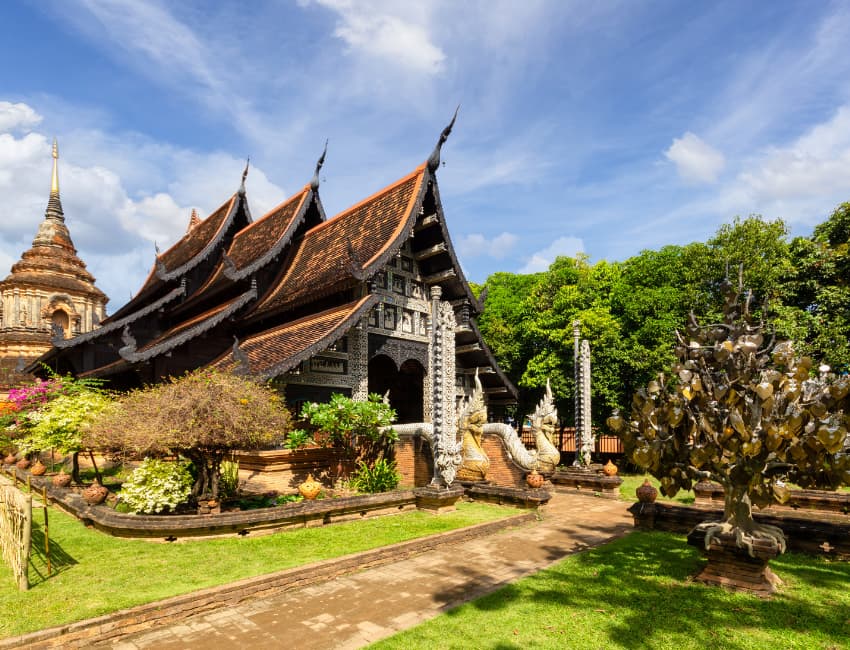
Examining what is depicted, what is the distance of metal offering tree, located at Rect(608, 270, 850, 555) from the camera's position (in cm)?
579

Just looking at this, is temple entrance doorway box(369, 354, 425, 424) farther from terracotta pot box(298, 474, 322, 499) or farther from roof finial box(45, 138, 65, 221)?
roof finial box(45, 138, 65, 221)

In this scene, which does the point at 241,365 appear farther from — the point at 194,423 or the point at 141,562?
the point at 141,562

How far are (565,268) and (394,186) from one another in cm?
1217

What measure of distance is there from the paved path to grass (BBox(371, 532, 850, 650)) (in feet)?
1.23

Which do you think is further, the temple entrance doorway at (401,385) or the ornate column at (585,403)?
the temple entrance doorway at (401,385)

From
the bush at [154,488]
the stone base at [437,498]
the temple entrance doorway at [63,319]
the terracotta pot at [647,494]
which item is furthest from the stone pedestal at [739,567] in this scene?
the temple entrance doorway at [63,319]

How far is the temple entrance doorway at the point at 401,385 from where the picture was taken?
65.2 feet

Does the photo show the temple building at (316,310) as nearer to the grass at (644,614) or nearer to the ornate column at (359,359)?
the ornate column at (359,359)

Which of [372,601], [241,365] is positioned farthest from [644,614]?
[241,365]

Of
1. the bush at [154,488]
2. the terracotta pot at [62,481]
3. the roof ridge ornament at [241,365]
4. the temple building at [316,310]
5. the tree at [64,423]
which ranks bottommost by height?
the terracotta pot at [62,481]

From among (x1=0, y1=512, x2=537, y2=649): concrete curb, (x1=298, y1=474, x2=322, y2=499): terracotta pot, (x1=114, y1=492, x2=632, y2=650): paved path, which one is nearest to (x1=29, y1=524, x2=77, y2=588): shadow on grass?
(x1=0, y1=512, x2=537, y2=649): concrete curb

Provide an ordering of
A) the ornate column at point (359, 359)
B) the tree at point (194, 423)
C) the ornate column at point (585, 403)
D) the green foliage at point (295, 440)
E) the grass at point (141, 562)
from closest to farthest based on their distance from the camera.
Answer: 1. the grass at point (141, 562)
2. the tree at point (194, 423)
3. the green foliage at point (295, 440)
4. the ornate column at point (359, 359)
5. the ornate column at point (585, 403)

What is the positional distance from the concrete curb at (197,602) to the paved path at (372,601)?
12cm

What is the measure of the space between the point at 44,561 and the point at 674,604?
805 centimetres
